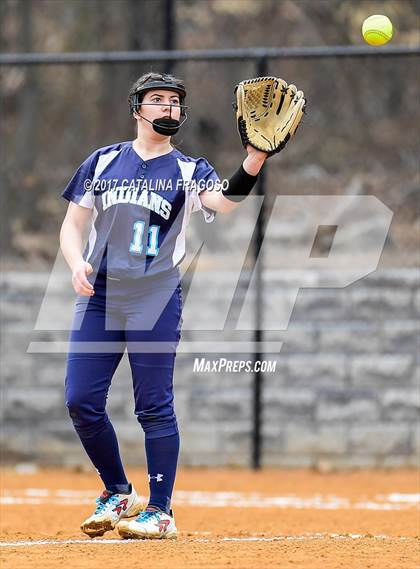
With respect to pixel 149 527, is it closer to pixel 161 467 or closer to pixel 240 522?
pixel 161 467

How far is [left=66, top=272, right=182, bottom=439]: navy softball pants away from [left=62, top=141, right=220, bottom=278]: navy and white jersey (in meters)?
0.09

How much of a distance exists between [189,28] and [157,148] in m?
7.14

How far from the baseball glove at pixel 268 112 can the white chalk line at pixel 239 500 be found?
327 centimetres

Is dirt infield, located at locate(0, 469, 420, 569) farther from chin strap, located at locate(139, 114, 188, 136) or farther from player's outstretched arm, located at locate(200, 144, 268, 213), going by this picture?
chin strap, located at locate(139, 114, 188, 136)

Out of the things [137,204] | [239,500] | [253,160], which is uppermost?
[253,160]

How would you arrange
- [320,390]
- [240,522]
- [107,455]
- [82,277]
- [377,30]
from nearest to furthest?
[82,277], [107,455], [377,30], [240,522], [320,390]

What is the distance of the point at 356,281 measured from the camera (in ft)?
29.5

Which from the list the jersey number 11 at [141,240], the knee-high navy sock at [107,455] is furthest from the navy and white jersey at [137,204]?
the knee-high navy sock at [107,455]

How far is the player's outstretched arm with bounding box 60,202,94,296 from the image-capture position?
484 cm

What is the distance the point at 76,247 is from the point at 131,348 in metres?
0.52

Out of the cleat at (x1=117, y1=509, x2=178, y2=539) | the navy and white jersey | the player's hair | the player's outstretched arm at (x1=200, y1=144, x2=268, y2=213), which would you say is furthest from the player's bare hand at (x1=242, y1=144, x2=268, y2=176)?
the cleat at (x1=117, y1=509, x2=178, y2=539)

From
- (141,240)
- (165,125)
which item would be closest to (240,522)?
(141,240)

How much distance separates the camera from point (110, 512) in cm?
513

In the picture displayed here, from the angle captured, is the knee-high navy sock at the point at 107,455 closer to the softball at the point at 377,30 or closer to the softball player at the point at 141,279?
the softball player at the point at 141,279
